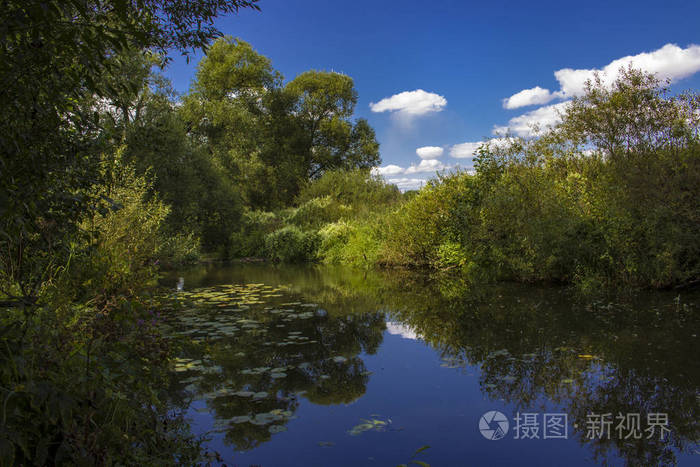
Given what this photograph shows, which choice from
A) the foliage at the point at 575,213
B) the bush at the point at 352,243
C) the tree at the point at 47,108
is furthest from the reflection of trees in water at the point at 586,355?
the bush at the point at 352,243

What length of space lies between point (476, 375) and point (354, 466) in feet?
7.70

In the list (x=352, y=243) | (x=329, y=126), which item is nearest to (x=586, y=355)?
(x=352, y=243)

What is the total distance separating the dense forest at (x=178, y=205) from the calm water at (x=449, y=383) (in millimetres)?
865

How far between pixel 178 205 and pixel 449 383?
17819 mm

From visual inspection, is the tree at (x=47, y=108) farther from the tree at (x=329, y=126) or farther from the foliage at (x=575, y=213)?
the tree at (x=329, y=126)

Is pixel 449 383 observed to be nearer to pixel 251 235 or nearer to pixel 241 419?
pixel 241 419

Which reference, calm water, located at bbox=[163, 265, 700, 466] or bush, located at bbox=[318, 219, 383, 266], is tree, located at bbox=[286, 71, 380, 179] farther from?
calm water, located at bbox=[163, 265, 700, 466]

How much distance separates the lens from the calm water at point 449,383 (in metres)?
3.50

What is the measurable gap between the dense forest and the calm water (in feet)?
2.84

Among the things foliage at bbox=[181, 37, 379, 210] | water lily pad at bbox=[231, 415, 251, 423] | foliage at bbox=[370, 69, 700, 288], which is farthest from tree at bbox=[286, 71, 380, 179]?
water lily pad at bbox=[231, 415, 251, 423]

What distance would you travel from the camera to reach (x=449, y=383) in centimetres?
499

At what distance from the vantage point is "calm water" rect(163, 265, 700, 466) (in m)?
3.50

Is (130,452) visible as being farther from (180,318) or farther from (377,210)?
(377,210)

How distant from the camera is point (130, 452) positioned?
2.60 meters
